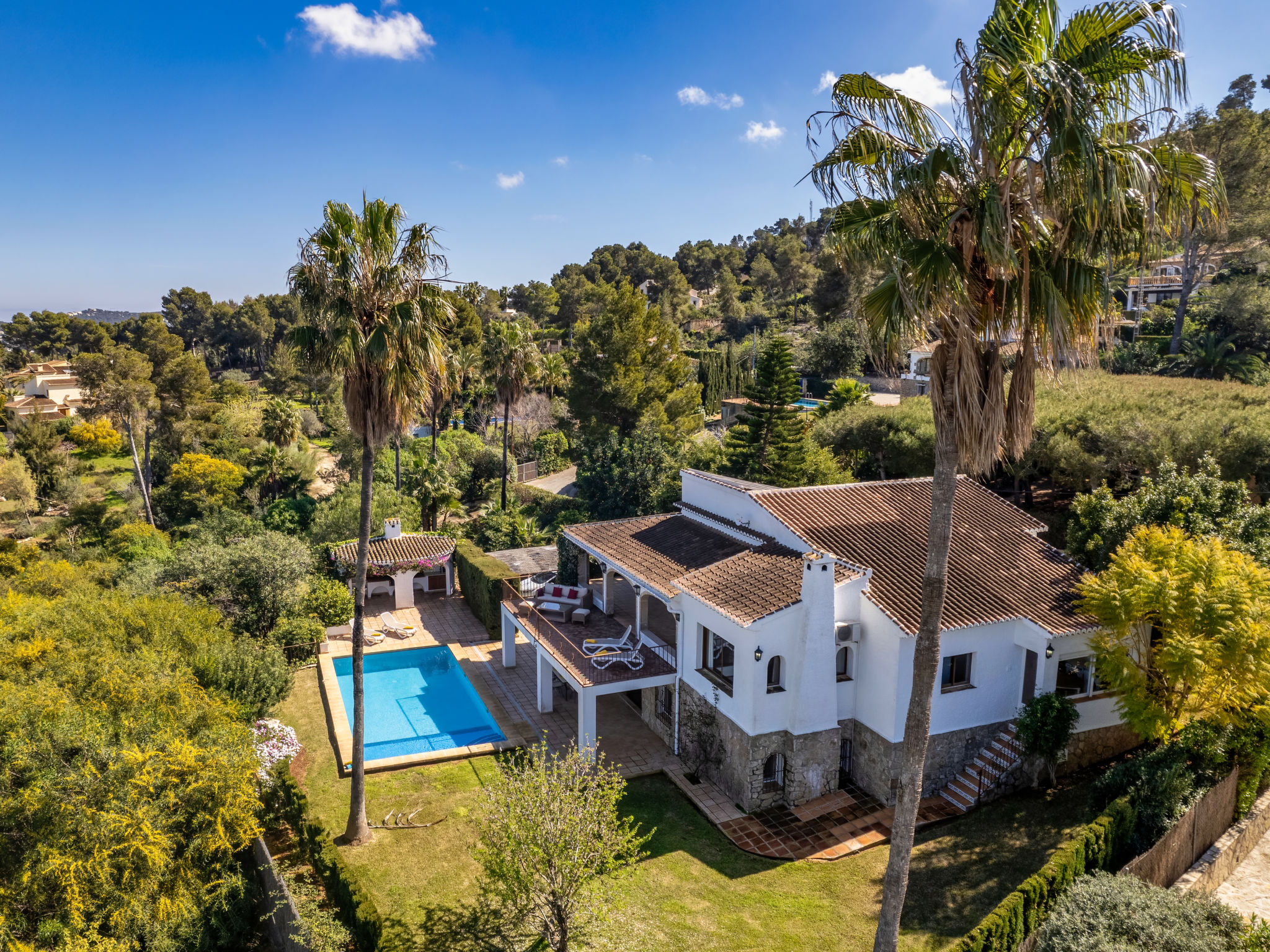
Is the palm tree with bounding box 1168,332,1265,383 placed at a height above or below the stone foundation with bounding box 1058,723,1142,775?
above

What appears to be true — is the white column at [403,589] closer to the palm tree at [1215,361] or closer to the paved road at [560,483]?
the paved road at [560,483]

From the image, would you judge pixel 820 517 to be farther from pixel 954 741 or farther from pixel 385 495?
pixel 385 495

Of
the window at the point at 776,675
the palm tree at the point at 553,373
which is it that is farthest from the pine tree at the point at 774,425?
the window at the point at 776,675

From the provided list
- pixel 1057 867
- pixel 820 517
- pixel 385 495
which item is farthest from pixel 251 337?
pixel 1057 867

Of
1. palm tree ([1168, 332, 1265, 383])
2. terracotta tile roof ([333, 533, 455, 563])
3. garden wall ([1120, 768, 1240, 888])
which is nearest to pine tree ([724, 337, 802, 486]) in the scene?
terracotta tile roof ([333, 533, 455, 563])

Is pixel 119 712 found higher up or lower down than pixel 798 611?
lower down

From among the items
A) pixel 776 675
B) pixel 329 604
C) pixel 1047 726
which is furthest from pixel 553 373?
pixel 1047 726

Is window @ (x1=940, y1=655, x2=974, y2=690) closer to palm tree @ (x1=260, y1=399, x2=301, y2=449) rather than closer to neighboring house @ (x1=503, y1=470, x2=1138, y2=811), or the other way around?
neighboring house @ (x1=503, y1=470, x2=1138, y2=811)
